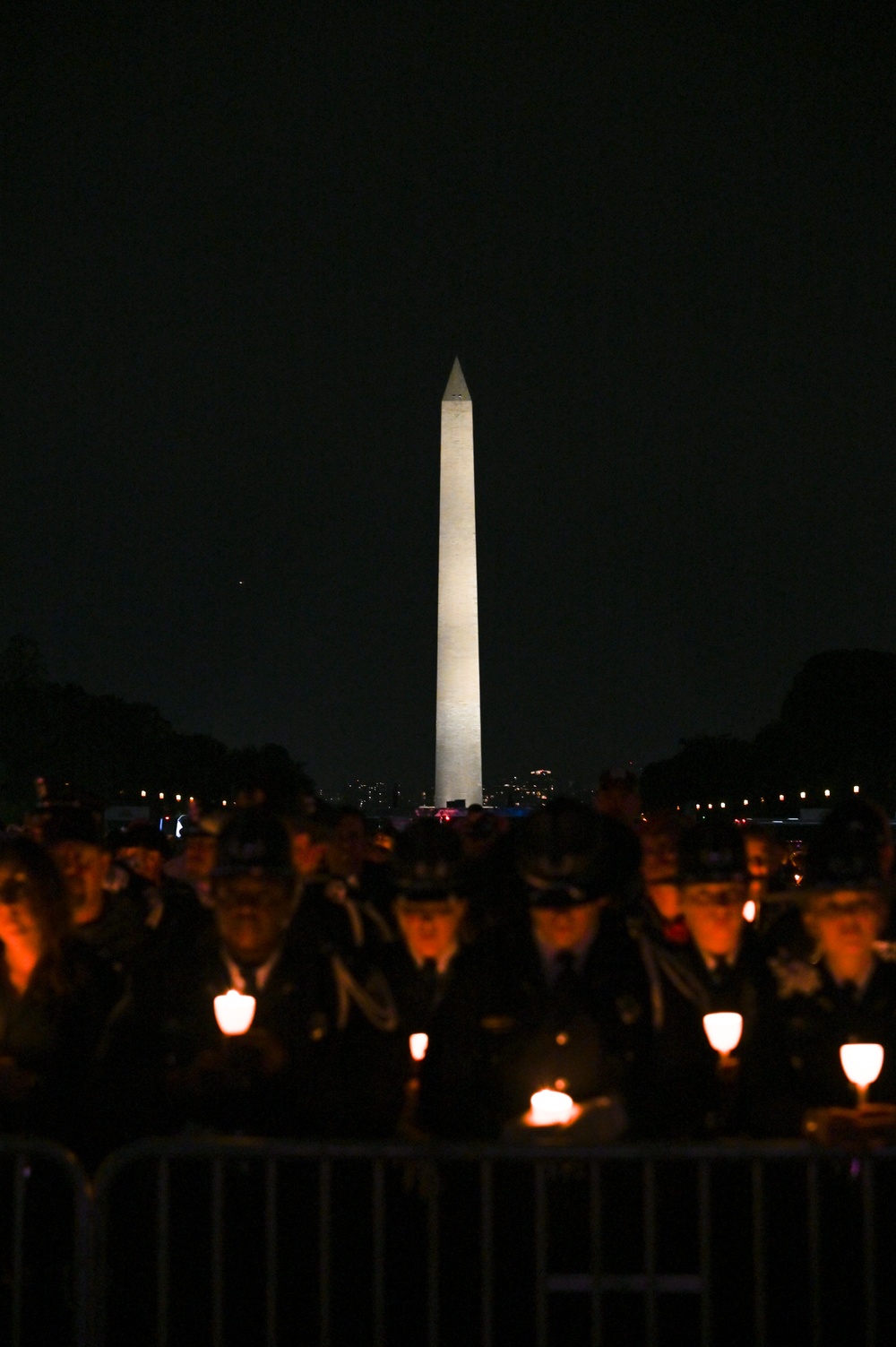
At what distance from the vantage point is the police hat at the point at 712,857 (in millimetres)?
6660

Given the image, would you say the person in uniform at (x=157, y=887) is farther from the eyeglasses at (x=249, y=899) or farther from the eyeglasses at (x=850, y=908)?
the eyeglasses at (x=850, y=908)

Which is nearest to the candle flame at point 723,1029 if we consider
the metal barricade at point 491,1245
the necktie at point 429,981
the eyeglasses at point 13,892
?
the metal barricade at point 491,1245

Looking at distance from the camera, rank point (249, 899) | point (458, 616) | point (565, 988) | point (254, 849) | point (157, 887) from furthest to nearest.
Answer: point (458, 616), point (157, 887), point (254, 849), point (249, 899), point (565, 988)

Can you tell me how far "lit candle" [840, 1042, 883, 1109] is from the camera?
5.41m

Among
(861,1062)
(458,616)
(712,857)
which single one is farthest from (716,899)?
(458,616)

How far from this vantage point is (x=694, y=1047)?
6.13m

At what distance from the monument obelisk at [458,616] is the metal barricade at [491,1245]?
169 ft

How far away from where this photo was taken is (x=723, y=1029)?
6.05 meters

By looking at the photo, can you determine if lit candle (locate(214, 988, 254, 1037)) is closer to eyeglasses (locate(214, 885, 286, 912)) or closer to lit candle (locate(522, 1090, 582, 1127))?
eyeglasses (locate(214, 885, 286, 912))

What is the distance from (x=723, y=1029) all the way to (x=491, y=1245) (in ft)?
4.24

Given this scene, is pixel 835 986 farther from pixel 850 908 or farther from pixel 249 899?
pixel 249 899

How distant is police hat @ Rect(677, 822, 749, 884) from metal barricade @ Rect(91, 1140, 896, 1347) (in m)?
1.15

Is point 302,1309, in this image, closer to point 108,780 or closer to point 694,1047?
point 694,1047

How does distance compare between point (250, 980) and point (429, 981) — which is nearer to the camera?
point (250, 980)
